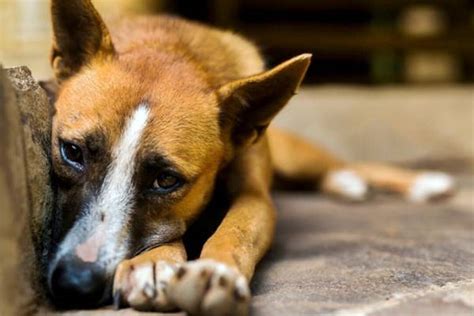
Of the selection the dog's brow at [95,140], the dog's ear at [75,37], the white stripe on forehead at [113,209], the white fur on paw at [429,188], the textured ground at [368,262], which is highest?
the dog's ear at [75,37]

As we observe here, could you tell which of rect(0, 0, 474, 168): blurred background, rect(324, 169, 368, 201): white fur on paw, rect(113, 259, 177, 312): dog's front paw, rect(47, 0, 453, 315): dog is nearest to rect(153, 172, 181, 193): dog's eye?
rect(47, 0, 453, 315): dog

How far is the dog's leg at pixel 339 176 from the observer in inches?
143

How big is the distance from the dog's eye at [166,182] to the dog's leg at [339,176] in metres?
1.49

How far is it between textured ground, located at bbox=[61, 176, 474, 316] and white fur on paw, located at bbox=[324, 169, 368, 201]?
18cm

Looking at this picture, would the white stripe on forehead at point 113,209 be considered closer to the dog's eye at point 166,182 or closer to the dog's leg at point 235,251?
the dog's eye at point 166,182

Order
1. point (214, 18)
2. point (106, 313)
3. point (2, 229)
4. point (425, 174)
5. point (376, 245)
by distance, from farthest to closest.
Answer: point (214, 18), point (425, 174), point (376, 245), point (106, 313), point (2, 229)

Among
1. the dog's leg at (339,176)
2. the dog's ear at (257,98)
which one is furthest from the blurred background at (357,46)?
the dog's ear at (257,98)

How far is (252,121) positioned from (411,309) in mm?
841

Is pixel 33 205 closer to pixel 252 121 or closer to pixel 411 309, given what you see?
pixel 252 121

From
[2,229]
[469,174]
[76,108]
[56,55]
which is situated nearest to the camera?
[2,229]

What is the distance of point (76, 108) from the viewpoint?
2061mm

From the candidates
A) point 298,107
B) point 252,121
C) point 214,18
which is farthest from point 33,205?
point 214,18

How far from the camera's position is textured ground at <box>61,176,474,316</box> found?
1.77m

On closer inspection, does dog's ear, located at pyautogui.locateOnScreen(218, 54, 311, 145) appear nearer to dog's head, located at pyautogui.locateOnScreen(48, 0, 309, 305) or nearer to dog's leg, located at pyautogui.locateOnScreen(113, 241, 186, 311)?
dog's head, located at pyautogui.locateOnScreen(48, 0, 309, 305)
